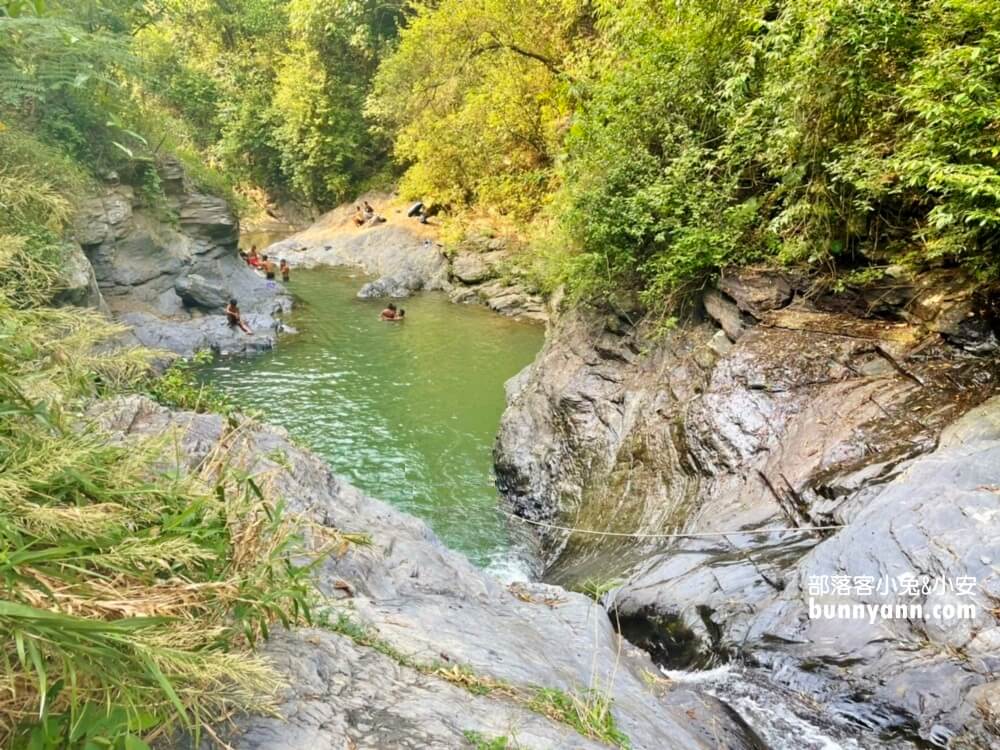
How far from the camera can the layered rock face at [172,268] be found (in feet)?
46.9

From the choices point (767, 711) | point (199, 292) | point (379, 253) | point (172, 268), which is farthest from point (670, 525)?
point (379, 253)

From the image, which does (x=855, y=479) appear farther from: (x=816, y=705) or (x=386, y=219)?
(x=386, y=219)

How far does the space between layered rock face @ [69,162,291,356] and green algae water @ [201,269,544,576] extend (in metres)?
0.98

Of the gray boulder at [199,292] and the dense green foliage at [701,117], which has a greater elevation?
the dense green foliage at [701,117]

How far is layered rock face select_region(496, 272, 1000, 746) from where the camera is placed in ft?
12.6

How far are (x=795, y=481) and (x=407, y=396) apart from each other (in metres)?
8.78

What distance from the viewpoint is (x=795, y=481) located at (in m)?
5.67

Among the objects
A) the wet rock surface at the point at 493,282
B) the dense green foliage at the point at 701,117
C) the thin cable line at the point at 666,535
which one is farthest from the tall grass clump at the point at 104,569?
the wet rock surface at the point at 493,282

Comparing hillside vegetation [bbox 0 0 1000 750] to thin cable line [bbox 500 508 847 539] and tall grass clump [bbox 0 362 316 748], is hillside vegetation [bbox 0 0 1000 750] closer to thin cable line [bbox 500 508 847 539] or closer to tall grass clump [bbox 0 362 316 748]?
tall grass clump [bbox 0 362 316 748]

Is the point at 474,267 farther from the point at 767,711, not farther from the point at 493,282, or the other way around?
the point at 767,711

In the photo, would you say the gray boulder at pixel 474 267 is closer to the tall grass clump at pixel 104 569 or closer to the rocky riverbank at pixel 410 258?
the rocky riverbank at pixel 410 258

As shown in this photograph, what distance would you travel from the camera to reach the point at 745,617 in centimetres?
458

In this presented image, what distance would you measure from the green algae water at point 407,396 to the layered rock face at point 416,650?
9.14 ft

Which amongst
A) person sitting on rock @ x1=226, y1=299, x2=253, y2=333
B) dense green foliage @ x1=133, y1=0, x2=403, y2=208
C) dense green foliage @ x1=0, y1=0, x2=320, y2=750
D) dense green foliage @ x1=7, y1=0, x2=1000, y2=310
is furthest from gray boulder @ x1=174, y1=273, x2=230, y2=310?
dense green foliage @ x1=133, y1=0, x2=403, y2=208
